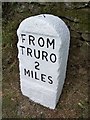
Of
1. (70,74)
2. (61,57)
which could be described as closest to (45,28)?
(61,57)

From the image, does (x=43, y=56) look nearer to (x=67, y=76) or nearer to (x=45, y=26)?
(x=45, y=26)

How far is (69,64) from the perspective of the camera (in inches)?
136

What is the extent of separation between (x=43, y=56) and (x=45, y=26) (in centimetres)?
31

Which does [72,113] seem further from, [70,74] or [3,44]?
[3,44]

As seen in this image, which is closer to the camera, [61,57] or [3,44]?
[61,57]

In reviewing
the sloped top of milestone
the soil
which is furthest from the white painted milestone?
the soil

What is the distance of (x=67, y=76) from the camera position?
3.45 meters

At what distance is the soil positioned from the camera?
10.5ft

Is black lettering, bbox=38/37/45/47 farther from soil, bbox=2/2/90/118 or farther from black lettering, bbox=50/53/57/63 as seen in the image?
soil, bbox=2/2/90/118

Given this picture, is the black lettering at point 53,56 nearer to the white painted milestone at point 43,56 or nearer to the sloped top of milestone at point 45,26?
the white painted milestone at point 43,56

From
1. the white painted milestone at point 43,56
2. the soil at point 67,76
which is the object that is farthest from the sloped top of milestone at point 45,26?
the soil at point 67,76

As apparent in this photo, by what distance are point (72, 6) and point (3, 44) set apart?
1.05m

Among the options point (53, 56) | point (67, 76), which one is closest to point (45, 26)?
point (53, 56)

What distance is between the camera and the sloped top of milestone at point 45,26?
9.03 feet
